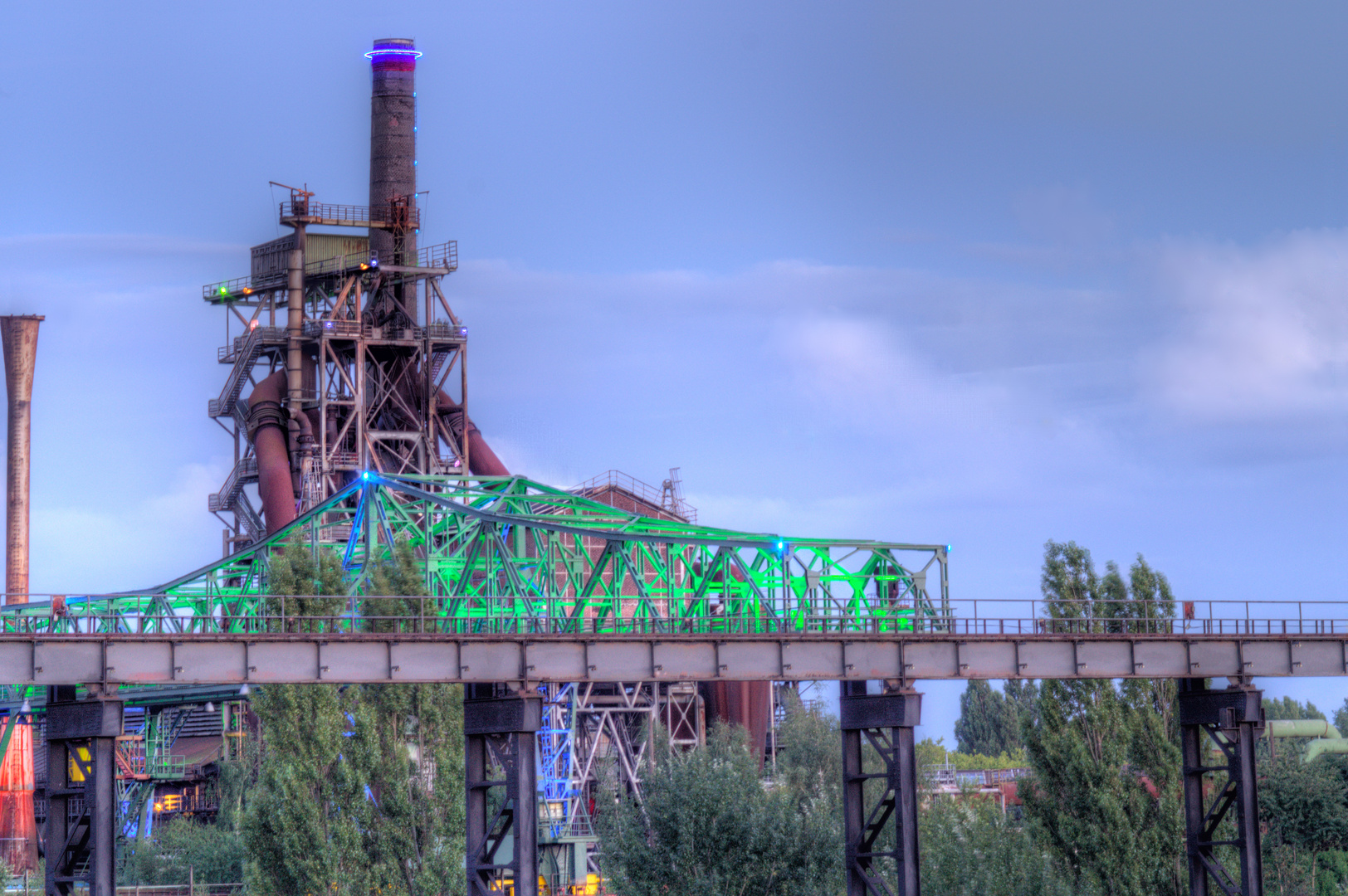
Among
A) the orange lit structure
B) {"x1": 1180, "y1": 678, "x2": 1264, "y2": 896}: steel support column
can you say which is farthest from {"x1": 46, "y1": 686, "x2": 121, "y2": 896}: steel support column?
the orange lit structure

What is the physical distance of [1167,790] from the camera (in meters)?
55.6

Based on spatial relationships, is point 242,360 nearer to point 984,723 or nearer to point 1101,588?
point 1101,588

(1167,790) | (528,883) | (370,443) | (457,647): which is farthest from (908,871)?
(370,443)

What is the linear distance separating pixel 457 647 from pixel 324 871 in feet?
48.5

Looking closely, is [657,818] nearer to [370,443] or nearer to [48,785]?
[48,785]

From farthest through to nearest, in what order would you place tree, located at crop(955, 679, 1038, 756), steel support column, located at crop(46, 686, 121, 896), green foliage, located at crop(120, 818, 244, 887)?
tree, located at crop(955, 679, 1038, 756)
green foliage, located at crop(120, 818, 244, 887)
steel support column, located at crop(46, 686, 121, 896)

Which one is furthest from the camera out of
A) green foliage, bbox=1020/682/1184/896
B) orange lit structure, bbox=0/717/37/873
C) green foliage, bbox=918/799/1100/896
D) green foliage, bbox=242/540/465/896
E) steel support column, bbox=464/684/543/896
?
orange lit structure, bbox=0/717/37/873

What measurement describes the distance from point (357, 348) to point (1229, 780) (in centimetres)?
5602

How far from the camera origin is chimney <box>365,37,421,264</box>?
9488cm

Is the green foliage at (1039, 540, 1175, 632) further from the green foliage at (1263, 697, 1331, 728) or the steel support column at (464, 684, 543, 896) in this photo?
the green foliage at (1263, 697, 1331, 728)

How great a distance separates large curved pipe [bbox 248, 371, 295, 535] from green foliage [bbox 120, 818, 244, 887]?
17.3 meters

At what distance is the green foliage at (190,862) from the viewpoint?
7238cm

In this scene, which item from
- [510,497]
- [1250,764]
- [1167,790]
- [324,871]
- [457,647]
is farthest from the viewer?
[510,497]

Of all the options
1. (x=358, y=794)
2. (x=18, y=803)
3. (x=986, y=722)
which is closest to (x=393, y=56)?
(x=18, y=803)
